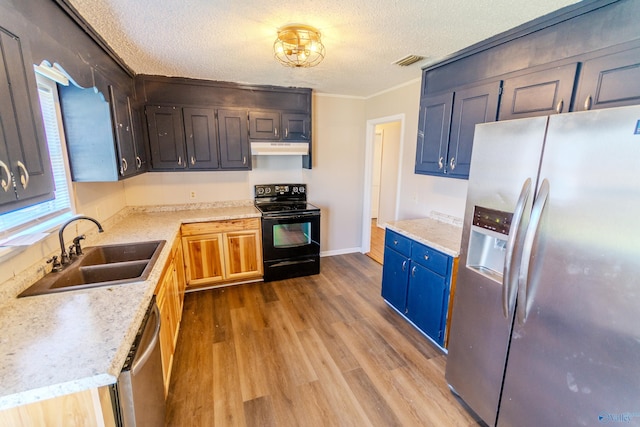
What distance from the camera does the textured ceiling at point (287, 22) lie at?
154 centimetres

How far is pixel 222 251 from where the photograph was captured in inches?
129

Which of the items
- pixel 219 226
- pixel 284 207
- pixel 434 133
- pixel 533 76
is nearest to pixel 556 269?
pixel 533 76

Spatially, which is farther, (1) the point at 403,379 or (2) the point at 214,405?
(1) the point at 403,379

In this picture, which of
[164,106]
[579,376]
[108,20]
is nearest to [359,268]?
[579,376]

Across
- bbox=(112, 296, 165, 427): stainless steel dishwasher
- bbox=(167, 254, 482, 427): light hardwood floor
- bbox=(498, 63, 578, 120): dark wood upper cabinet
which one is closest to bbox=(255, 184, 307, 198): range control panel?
bbox=(167, 254, 482, 427): light hardwood floor

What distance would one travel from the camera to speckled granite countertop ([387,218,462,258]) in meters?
2.21

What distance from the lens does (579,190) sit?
1167mm

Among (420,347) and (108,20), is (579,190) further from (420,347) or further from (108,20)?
(108,20)

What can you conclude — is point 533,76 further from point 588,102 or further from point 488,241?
point 488,241

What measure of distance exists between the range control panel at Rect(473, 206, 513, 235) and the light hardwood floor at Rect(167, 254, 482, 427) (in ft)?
4.10

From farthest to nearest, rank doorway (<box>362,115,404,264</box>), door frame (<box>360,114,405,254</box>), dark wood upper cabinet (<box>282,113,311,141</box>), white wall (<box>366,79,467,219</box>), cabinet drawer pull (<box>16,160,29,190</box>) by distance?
doorway (<box>362,115,404,264</box>) → door frame (<box>360,114,405,254</box>) → dark wood upper cabinet (<box>282,113,311,141</box>) → white wall (<box>366,79,467,219</box>) → cabinet drawer pull (<box>16,160,29,190</box>)

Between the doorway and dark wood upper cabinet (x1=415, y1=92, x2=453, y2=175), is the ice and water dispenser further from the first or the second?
the doorway

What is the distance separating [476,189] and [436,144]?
96cm

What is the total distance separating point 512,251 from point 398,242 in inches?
53.6
